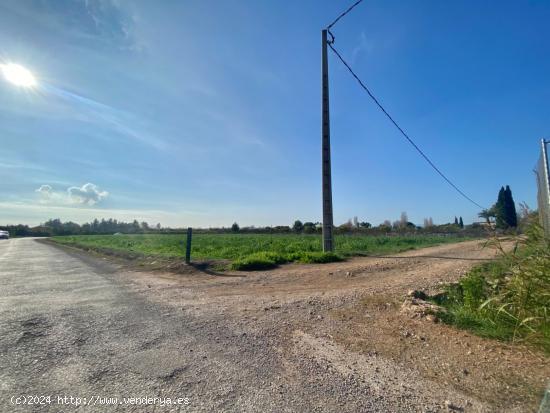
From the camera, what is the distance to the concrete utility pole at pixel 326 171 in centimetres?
1142

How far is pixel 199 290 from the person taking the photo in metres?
6.21

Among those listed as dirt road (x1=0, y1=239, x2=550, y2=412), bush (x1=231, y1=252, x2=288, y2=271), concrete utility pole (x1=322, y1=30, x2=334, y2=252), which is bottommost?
dirt road (x1=0, y1=239, x2=550, y2=412)

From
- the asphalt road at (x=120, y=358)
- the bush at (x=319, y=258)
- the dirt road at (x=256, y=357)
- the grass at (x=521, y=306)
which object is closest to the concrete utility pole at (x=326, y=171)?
the bush at (x=319, y=258)

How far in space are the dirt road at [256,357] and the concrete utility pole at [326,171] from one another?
6023 millimetres

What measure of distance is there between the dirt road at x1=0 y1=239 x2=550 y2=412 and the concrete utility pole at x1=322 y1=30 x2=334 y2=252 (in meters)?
6.02

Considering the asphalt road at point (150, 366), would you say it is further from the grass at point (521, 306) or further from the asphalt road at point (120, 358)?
the grass at point (521, 306)

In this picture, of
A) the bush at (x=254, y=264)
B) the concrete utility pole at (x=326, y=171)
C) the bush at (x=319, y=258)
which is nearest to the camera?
the bush at (x=254, y=264)

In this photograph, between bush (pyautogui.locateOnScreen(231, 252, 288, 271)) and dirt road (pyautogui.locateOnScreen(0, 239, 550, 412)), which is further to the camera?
bush (pyautogui.locateOnScreen(231, 252, 288, 271))

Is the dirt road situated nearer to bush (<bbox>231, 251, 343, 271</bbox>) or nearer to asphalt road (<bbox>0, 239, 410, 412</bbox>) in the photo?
asphalt road (<bbox>0, 239, 410, 412</bbox>)

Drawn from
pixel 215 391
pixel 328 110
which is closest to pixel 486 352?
pixel 215 391

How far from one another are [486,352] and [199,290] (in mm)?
5026

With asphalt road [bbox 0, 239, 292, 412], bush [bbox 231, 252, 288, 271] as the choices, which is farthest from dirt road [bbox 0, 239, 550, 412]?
bush [bbox 231, 252, 288, 271]

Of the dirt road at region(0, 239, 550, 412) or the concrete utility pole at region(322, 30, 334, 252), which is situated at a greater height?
the concrete utility pole at region(322, 30, 334, 252)

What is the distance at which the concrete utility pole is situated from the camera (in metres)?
11.4
